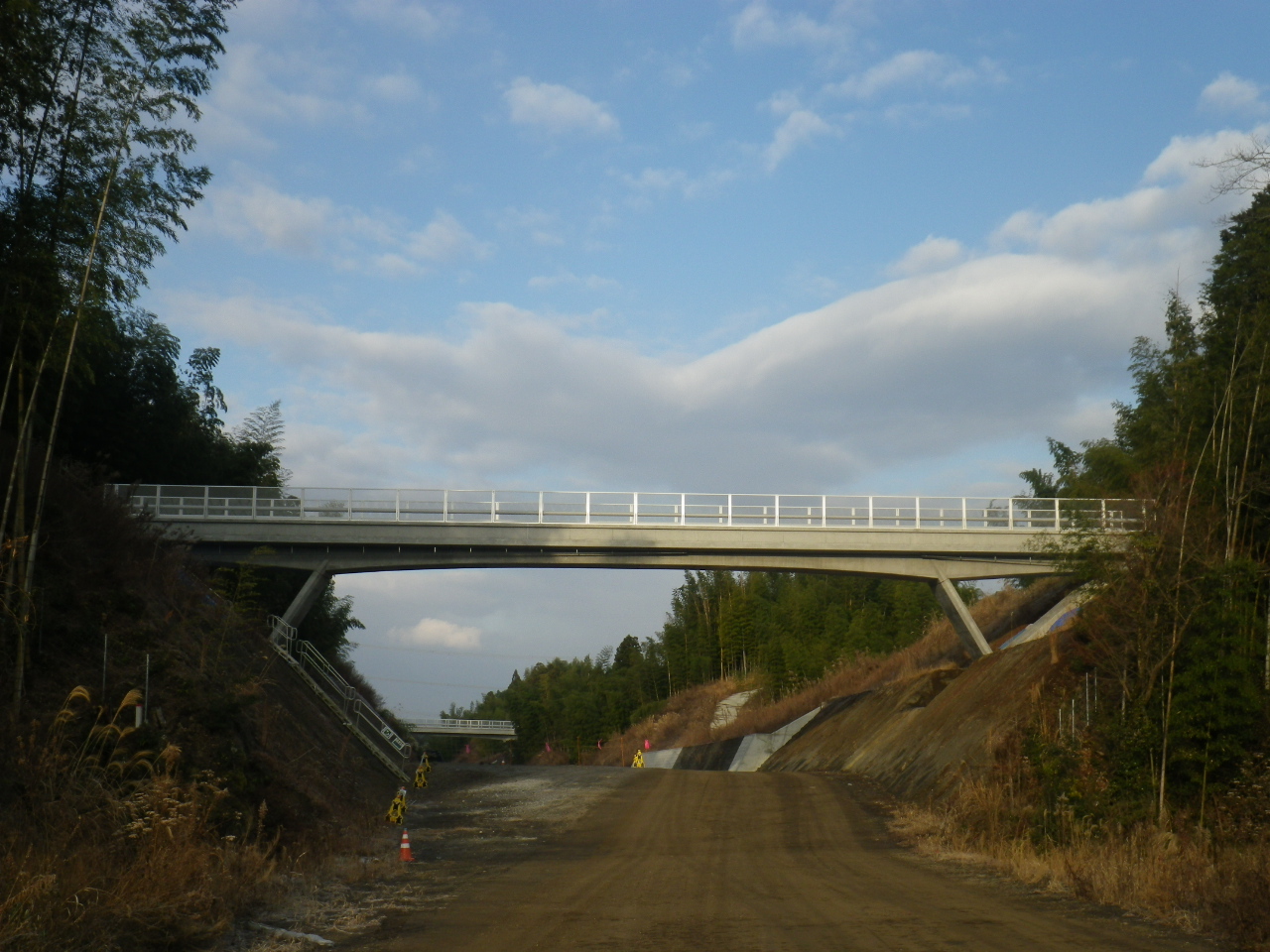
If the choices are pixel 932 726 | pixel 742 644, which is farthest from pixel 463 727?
pixel 932 726

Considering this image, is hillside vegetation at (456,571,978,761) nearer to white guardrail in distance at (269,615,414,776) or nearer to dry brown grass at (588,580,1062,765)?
dry brown grass at (588,580,1062,765)

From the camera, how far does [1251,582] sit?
17.9 m

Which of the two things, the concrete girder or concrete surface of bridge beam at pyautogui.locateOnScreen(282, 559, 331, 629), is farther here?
the concrete girder

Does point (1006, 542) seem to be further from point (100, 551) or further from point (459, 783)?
point (100, 551)

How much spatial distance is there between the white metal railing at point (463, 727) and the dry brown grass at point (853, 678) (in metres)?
12.5

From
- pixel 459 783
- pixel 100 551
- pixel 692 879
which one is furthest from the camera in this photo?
pixel 459 783

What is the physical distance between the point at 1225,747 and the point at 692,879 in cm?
912

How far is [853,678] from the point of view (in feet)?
173

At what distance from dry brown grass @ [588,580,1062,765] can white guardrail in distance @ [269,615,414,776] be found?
18.2m

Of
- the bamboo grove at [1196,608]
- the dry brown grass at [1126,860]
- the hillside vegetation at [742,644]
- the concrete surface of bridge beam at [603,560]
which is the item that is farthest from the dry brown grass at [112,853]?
the hillside vegetation at [742,644]

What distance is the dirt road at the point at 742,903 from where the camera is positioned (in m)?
9.52

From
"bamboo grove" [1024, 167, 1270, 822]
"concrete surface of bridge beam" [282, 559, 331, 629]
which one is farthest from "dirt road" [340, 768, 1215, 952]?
→ "concrete surface of bridge beam" [282, 559, 331, 629]

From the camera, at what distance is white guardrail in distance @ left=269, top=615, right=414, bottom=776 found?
33.0 metres


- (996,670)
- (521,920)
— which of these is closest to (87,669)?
(521,920)
